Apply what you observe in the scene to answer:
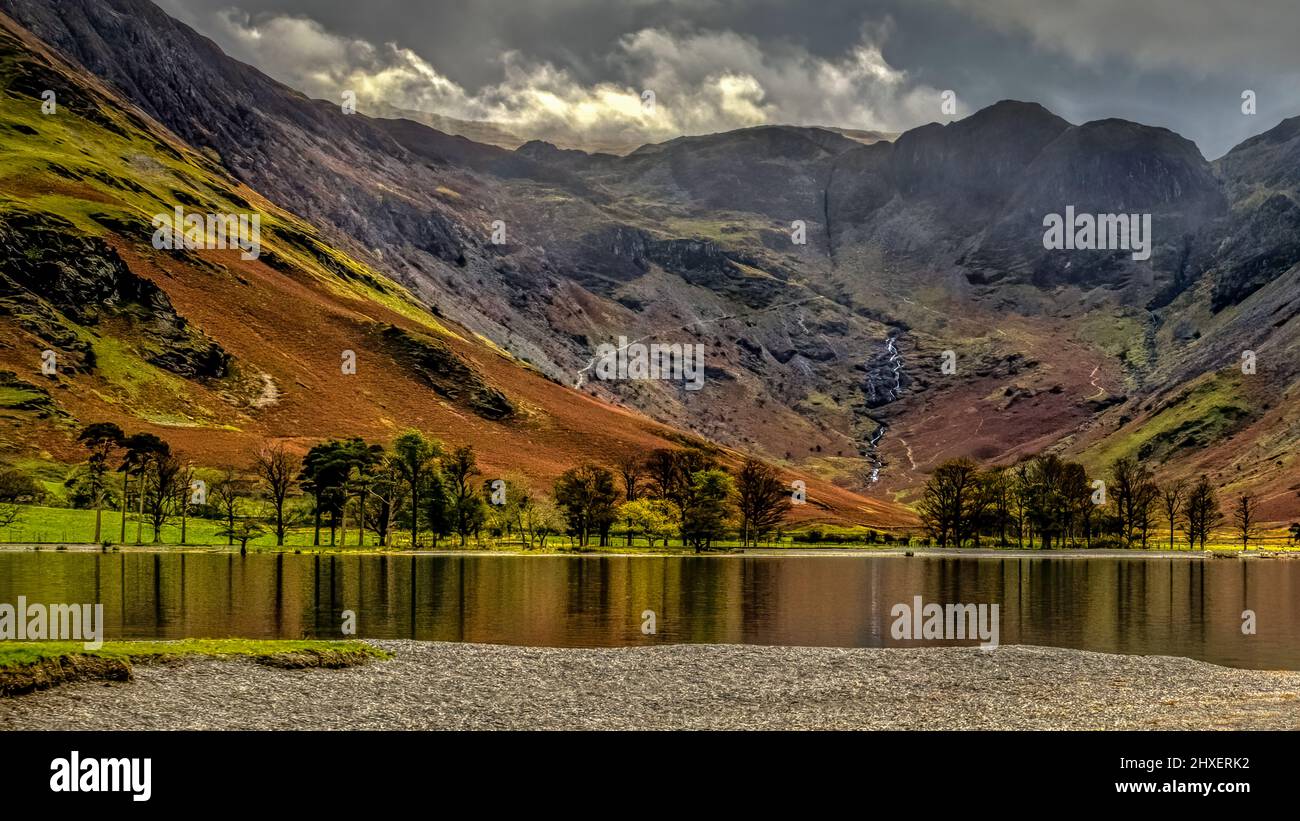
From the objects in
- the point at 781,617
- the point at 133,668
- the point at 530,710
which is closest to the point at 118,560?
the point at 781,617

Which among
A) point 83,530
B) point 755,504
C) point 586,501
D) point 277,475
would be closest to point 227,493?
point 277,475

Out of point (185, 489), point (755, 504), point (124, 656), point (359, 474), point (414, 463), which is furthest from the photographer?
point (755, 504)

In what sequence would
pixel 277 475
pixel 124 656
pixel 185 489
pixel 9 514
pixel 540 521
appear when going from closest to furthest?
pixel 124 656
pixel 9 514
pixel 185 489
pixel 540 521
pixel 277 475

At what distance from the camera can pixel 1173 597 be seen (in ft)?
281

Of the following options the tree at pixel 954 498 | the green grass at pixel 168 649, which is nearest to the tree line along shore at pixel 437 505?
the tree at pixel 954 498

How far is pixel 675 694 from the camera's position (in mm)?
38531

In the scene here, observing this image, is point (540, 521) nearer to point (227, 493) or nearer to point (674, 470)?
point (674, 470)

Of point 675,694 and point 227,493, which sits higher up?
point 227,493

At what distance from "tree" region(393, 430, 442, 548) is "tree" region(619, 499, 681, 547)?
28221 millimetres

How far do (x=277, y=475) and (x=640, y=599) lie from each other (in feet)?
337

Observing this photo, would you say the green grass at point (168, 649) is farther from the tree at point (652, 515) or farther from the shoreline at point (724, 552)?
the tree at point (652, 515)

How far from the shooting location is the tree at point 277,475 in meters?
141

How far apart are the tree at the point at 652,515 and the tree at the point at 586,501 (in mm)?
2978

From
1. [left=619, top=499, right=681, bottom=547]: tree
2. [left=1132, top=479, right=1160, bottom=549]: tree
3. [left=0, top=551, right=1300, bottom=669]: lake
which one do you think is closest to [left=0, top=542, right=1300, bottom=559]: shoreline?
[left=619, top=499, right=681, bottom=547]: tree
